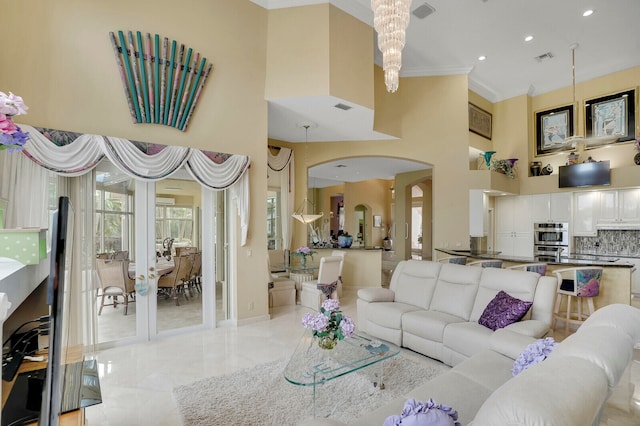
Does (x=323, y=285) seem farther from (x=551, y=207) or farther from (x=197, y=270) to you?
(x=551, y=207)

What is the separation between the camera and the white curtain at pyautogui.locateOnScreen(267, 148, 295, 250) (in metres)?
7.49

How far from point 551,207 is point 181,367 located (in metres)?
8.40

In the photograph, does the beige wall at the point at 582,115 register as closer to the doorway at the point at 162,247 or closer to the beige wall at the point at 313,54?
the beige wall at the point at 313,54

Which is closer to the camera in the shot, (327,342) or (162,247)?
(327,342)

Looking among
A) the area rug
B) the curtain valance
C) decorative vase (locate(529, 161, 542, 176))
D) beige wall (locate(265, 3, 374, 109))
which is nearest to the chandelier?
beige wall (locate(265, 3, 374, 109))

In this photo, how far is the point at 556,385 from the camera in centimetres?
104

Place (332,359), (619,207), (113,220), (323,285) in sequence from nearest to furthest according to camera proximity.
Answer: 1. (332,359)
2. (113,220)
3. (323,285)
4. (619,207)

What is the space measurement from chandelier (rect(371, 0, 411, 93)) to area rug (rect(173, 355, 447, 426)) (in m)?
3.23

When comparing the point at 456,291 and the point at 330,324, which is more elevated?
the point at 456,291

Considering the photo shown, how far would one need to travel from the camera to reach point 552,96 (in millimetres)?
8219

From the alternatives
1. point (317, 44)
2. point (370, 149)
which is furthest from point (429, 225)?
point (317, 44)

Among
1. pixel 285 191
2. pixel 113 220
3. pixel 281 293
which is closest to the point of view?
pixel 113 220

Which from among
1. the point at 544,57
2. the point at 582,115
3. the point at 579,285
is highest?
the point at 544,57

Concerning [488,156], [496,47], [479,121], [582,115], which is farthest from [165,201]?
[582,115]
